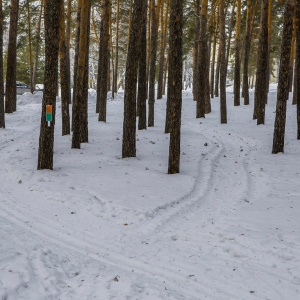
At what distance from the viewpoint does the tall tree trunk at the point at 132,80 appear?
30.8 ft

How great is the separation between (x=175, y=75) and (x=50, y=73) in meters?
3.13

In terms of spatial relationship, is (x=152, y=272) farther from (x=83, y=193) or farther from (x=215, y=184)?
(x=215, y=184)

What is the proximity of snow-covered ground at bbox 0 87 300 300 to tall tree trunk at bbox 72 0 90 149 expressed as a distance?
32.6 inches

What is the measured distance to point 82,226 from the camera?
231 inches

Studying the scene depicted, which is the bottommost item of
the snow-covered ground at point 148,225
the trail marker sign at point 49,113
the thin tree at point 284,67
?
the snow-covered ground at point 148,225

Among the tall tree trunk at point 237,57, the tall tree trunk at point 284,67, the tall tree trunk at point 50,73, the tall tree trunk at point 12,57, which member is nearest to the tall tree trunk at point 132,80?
the tall tree trunk at point 50,73

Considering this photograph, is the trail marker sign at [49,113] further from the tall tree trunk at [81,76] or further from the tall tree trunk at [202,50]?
the tall tree trunk at [202,50]

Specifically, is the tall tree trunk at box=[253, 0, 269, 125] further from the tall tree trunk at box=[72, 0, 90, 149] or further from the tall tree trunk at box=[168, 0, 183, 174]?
the tall tree trunk at box=[168, 0, 183, 174]

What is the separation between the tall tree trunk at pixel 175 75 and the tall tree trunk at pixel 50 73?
2.80m

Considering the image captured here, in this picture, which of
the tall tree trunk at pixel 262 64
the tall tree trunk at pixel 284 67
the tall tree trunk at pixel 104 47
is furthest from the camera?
the tall tree trunk at pixel 262 64

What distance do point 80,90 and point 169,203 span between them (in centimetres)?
584

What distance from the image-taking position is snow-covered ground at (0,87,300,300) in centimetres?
410

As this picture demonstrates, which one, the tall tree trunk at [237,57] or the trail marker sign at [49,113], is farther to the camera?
the tall tree trunk at [237,57]

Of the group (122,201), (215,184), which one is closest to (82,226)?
(122,201)
